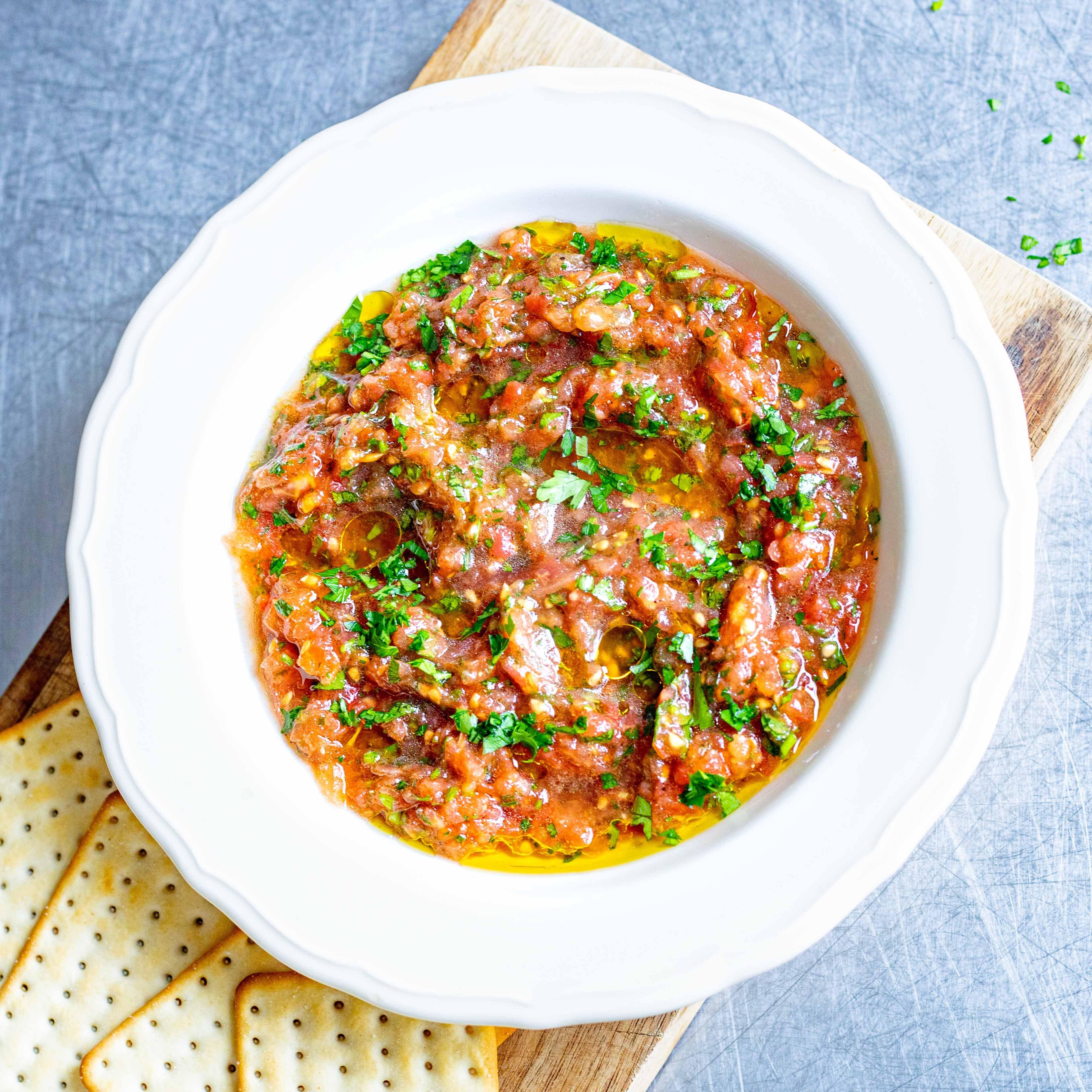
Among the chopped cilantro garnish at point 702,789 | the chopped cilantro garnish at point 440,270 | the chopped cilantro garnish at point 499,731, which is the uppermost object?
the chopped cilantro garnish at point 440,270

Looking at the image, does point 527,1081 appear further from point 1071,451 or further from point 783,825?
point 1071,451

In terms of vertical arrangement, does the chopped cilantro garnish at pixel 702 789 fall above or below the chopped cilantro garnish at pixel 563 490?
below

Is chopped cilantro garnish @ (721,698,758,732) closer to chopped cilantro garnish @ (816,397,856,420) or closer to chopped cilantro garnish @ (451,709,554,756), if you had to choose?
chopped cilantro garnish @ (451,709,554,756)

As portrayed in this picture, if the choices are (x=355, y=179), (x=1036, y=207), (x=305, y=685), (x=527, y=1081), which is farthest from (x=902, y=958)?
(x=355, y=179)

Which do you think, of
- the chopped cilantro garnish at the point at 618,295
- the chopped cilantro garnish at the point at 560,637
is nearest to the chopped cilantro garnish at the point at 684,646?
the chopped cilantro garnish at the point at 560,637

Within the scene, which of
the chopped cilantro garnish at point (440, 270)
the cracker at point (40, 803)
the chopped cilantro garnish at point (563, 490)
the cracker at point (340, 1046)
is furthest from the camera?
the cracker at point (40, 803)

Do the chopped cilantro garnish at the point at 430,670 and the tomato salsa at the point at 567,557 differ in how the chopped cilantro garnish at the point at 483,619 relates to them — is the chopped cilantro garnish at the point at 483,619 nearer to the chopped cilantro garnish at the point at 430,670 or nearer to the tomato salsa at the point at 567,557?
the tomato salsa at the point at 567,557

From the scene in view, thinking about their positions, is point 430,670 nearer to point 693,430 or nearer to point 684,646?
point 684,646
